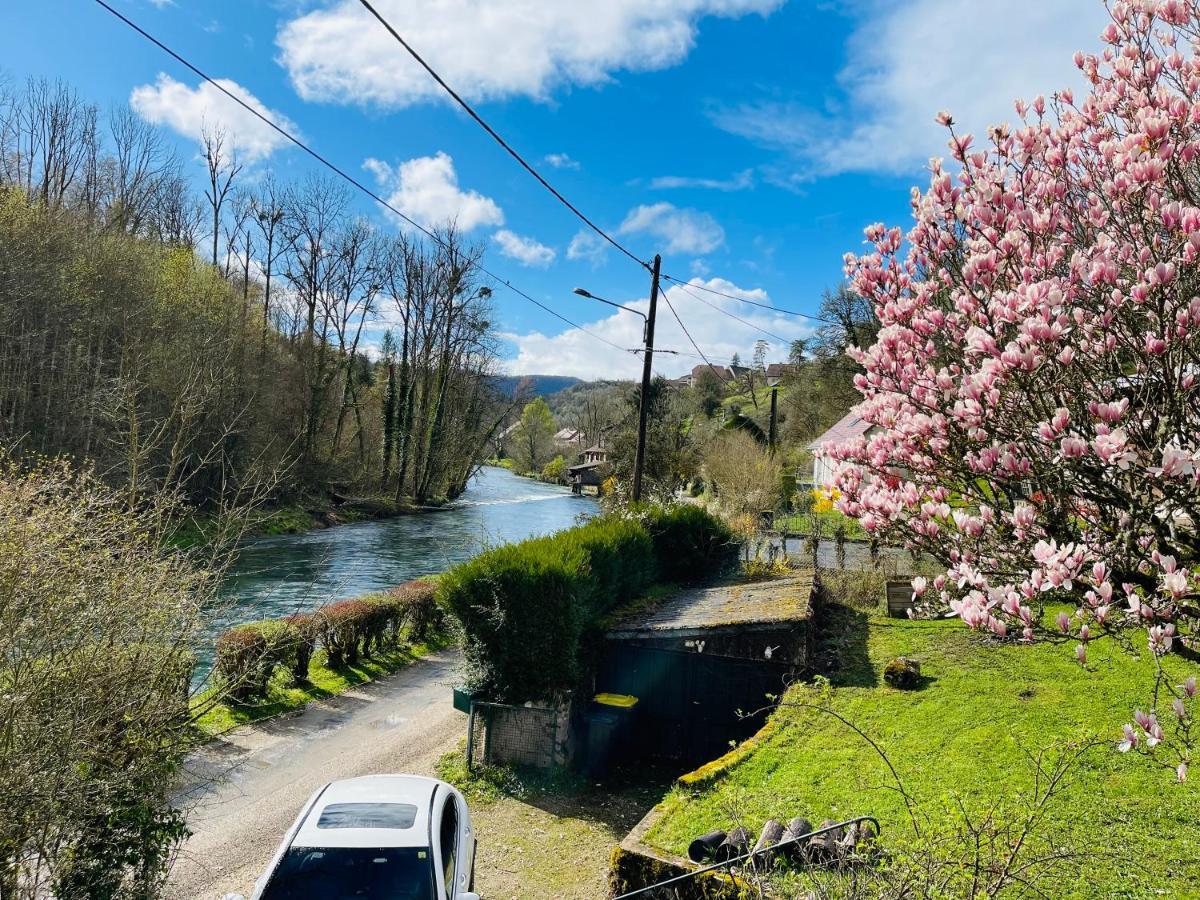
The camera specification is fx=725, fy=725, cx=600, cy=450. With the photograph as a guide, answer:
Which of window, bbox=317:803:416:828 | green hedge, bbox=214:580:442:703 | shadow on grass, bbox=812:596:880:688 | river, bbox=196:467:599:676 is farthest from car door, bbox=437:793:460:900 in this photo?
shadow on grass, bbox=812:596:880:688

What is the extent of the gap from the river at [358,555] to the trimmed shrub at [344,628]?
0.60 m

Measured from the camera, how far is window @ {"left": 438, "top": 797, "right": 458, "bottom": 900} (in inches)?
216

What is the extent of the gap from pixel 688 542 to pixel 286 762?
8.67m

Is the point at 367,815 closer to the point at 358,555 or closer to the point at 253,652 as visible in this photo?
the point at 253,652

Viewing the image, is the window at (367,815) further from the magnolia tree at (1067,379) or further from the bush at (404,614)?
the bush at (404,614)

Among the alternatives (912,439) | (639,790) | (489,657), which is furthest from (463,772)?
(912,439)

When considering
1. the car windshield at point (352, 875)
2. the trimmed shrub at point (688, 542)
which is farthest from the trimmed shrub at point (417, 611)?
the car windshield at point (352, 875)

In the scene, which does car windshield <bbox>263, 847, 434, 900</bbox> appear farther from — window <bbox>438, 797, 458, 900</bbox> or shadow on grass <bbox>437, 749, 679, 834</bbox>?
shadow on grass <bbox>437, 749, 679, 834</bbox>

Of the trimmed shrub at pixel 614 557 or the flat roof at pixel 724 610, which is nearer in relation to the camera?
the flat roof at pixel 724 610

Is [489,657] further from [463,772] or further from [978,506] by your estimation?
[978,506]

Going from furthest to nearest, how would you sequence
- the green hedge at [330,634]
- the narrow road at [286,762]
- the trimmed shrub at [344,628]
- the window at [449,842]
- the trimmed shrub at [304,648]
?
the trimmed shrub at [344,628], the trimmed shrub at [304,648], the green hedge at [330,634], the narrow road at [286,762], the window at [449,842]

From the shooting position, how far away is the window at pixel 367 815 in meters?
5.54

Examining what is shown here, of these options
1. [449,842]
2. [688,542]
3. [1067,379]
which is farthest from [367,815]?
[688,542]

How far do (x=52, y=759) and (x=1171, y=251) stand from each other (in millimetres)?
6857
